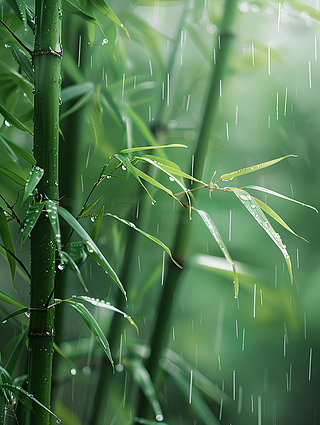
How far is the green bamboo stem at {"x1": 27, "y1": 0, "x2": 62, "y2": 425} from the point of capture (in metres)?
0.29

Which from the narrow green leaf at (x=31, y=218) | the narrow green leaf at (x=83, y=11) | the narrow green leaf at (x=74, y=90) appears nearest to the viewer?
the narrow green leaf at (x=31, y=218)

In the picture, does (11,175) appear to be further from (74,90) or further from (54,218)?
(74,90)

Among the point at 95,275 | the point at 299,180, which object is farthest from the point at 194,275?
the point at 299,180

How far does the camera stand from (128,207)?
2.49ft

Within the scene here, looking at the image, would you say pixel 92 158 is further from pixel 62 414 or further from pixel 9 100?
pixel 62 414

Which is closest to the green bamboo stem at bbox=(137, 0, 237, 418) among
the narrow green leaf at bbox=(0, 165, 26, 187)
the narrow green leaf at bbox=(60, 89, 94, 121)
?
the narrow green leaf at bbox=(60, 89, 94, 121)

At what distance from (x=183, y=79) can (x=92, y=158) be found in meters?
0.37

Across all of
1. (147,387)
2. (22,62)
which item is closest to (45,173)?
(22,62)

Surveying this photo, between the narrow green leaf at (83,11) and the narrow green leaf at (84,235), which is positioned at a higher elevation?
the narrow green leaf at (83,11)

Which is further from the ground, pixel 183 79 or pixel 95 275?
pixel 183 79

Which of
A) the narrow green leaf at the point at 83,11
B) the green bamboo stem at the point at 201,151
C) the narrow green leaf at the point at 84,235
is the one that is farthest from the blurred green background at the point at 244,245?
the narrow green leaf at the point at 84,235

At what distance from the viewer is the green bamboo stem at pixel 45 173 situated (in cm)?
29

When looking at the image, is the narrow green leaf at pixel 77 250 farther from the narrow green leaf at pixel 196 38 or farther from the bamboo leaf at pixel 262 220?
the narrow green leaf at pixel 196 38

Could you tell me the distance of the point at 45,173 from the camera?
0.30 meters
